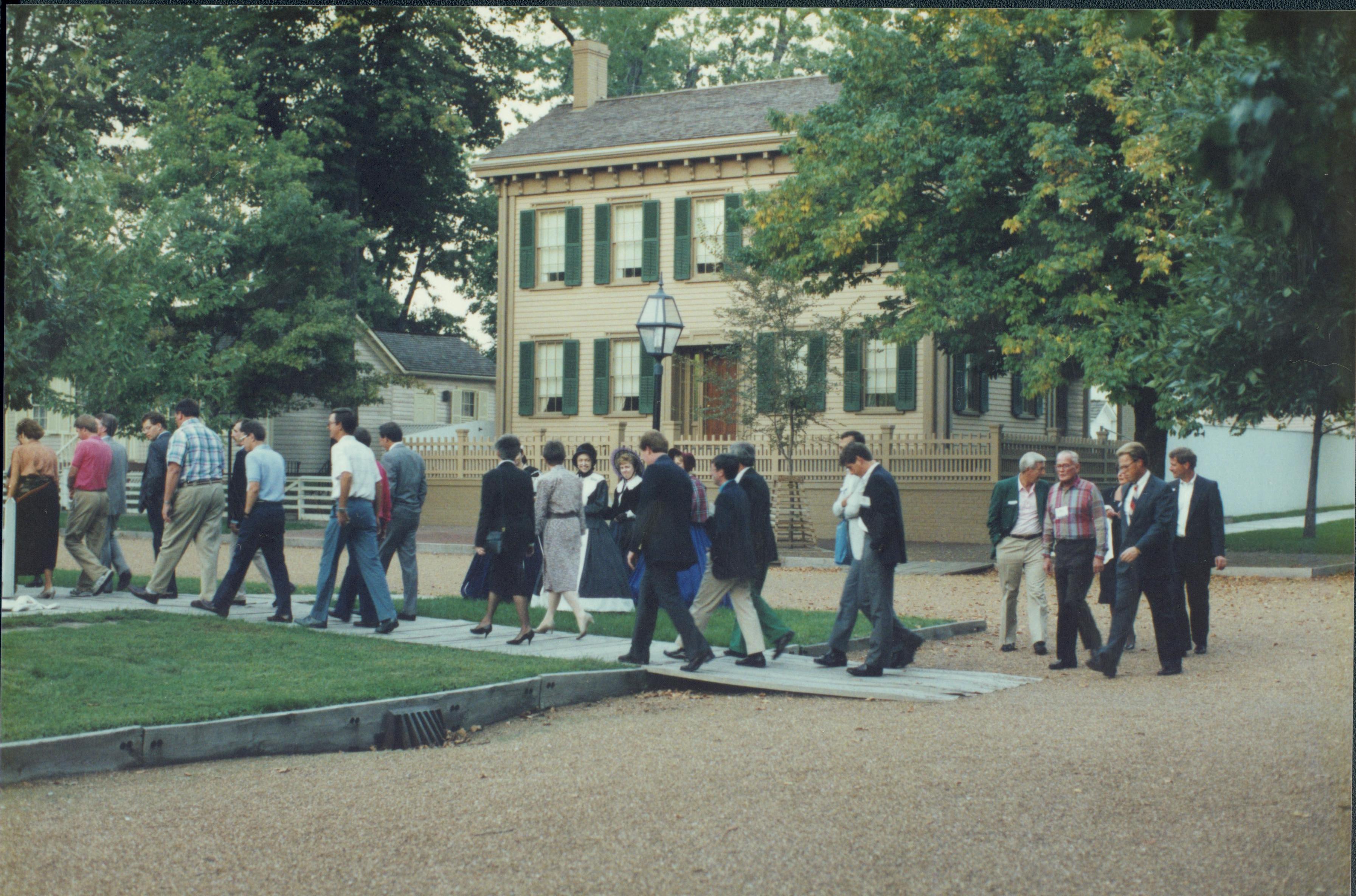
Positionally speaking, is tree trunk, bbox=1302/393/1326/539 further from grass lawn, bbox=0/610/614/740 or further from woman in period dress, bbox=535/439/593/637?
grass lawn, bbox=0/610/614/740

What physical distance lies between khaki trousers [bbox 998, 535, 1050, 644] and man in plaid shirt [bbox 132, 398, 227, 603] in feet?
23.1

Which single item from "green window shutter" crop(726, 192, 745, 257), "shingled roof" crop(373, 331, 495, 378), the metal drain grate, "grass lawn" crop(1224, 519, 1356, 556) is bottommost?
the metal drain grate

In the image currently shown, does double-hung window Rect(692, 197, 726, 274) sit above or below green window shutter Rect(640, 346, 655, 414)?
above

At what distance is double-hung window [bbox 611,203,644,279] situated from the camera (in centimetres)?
3077

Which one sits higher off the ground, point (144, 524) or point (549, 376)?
point (549, 376)

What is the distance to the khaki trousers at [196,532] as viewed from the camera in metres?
12.5

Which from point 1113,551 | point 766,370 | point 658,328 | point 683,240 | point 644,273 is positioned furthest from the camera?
point 644,273

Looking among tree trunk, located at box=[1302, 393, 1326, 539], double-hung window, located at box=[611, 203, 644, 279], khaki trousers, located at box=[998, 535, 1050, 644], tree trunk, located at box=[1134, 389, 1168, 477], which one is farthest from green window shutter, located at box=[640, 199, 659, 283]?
khaki trousers, located at box=[998, 535, 1050, 644]

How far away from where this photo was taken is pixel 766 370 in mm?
24812

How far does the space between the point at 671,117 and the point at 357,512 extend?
2112 centimetres

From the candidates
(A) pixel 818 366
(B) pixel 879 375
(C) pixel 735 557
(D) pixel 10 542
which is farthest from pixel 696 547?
(B) pixel 879 375

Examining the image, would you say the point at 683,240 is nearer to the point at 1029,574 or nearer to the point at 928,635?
the point at 928,635

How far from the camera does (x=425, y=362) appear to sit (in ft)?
114

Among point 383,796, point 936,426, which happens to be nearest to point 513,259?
point 936,426
